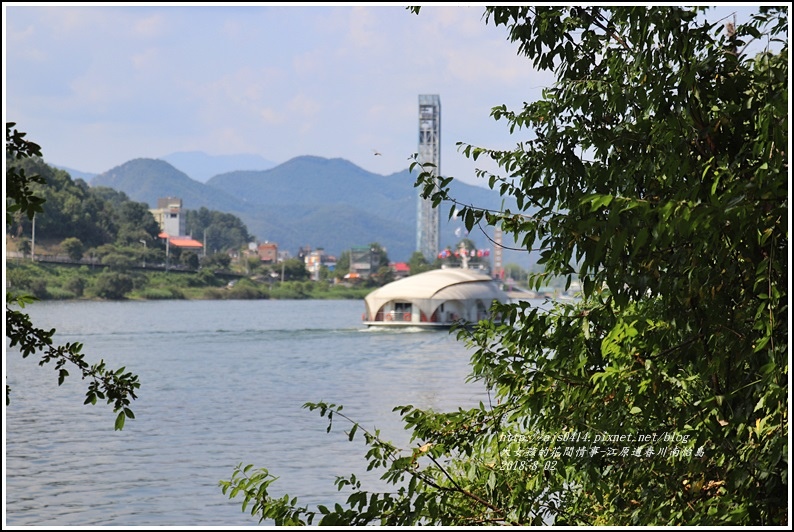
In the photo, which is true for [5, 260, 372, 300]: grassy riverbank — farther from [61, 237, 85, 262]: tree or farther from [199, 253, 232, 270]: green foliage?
[199, 253, 232, 270]: green foliage

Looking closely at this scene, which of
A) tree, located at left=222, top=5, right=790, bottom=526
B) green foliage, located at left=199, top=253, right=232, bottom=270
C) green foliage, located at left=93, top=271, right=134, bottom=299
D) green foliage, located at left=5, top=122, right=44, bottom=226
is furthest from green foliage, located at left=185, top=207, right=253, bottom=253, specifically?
green foliage, located at left=5, top=122, right=44, bottom=226

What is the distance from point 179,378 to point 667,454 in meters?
22.1

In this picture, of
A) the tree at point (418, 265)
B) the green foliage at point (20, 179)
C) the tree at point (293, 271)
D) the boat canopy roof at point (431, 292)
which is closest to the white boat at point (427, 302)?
the boat canopy roof at point (431, 292)

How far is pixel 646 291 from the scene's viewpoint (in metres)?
3.06

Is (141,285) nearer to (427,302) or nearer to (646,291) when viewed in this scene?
(427,302)

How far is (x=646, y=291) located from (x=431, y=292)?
37.3 meters

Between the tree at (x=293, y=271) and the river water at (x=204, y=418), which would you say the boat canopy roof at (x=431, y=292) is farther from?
the tree at (x=293, y=271)

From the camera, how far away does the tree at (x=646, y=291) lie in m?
2.44

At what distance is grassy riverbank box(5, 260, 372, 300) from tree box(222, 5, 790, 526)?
172 feet

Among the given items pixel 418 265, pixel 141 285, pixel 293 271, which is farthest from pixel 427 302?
pixel 293 271

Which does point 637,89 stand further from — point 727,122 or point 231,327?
point 231,327

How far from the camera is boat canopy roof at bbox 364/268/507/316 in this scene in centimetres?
4031

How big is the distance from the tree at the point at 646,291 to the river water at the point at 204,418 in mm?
6714

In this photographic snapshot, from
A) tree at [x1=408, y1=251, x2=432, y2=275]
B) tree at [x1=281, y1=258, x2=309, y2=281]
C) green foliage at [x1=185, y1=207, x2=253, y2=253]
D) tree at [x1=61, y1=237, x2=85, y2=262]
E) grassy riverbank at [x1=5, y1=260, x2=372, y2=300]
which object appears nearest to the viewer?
grassy riverbank at [x1=5, y1=260, x2=372, y2=300]
